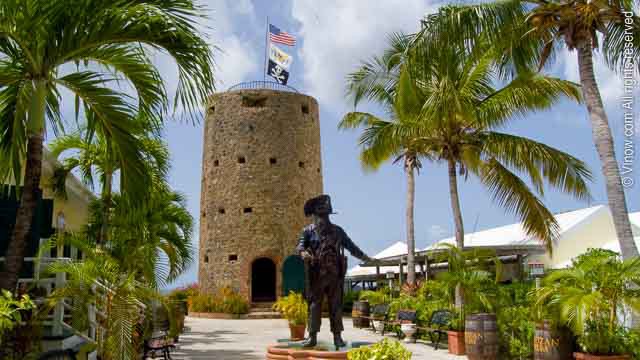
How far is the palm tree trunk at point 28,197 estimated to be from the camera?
237 inches

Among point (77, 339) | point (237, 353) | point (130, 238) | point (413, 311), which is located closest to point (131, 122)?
point (77, 339)

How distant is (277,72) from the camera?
28.3m

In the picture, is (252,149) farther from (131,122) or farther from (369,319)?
(131,122)

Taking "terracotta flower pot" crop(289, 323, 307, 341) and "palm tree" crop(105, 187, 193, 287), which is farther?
"terracotta flower pot" crop(289, 323, 307, 341)

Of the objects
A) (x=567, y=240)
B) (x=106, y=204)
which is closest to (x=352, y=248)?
(x=106, y=204)

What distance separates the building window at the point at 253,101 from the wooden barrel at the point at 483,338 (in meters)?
19.7

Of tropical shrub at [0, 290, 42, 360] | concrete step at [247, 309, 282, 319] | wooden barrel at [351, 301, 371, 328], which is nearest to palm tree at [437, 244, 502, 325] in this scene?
wooden barrel at [351, 301, 371, 328]

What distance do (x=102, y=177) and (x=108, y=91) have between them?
21.1 ft

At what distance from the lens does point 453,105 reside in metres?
14.5

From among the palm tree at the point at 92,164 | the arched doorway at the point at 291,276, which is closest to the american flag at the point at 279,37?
the arched doorway at the point at 291,276

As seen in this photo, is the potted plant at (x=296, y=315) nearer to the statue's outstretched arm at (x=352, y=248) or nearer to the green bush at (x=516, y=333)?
the green bush at (x=516, y=333)

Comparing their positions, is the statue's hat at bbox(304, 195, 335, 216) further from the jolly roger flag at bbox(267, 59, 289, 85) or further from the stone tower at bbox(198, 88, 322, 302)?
the jolly roger flag at bbox(267, 59, 289, 85)

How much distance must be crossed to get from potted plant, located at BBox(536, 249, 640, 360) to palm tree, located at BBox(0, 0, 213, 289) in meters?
5.09

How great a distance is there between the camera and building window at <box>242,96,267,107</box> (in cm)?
2830
